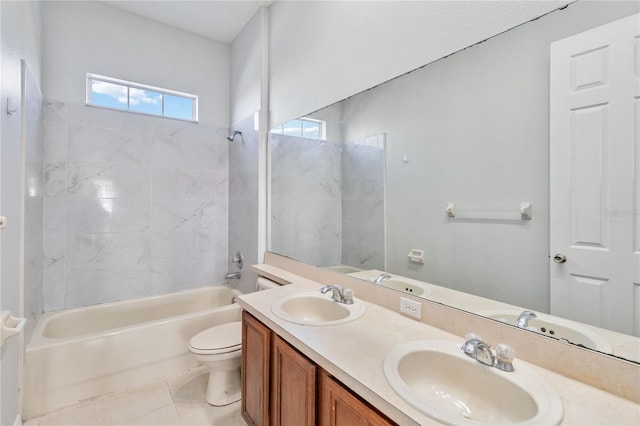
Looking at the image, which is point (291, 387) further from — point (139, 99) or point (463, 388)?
point (139, 99)

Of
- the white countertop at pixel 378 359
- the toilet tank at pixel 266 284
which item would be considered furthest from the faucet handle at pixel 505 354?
the toilet tank at pixel 266 284

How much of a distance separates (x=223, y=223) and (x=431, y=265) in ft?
8.15

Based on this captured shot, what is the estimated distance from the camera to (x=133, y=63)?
271 cm

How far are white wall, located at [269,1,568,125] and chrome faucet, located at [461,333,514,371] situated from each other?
117cm

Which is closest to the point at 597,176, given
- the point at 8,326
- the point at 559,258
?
the point at 559,258

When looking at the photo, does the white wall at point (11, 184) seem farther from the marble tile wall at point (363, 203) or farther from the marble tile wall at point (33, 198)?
the marble tile wall at point (363, 203)

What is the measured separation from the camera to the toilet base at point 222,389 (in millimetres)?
1943

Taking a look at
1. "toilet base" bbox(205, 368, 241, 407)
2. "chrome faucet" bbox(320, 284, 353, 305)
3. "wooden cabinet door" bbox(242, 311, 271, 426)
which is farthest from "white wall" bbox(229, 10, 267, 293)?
"chrome faucet" bbox(320, 284, 353, 305)

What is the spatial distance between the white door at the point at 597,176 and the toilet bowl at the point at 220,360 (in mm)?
1813

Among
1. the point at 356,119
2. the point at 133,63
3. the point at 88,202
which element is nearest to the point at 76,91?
the point at 133,63

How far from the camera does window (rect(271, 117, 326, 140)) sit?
2.06m

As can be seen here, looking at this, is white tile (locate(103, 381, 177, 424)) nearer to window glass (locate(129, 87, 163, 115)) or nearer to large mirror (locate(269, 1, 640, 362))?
large mirror (locate(269, 1, 640, 362))

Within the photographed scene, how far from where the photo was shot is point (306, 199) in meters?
2.25

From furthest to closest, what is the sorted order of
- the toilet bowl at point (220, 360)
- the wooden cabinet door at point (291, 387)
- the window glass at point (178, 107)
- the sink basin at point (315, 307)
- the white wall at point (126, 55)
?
the window glass at point (178, 107) → the white wall at point (126, 55) → the toilet bowl at point (220, 360) → the sink basin at point (315, 307) → the wooden cabinet door at point (291, 387)
